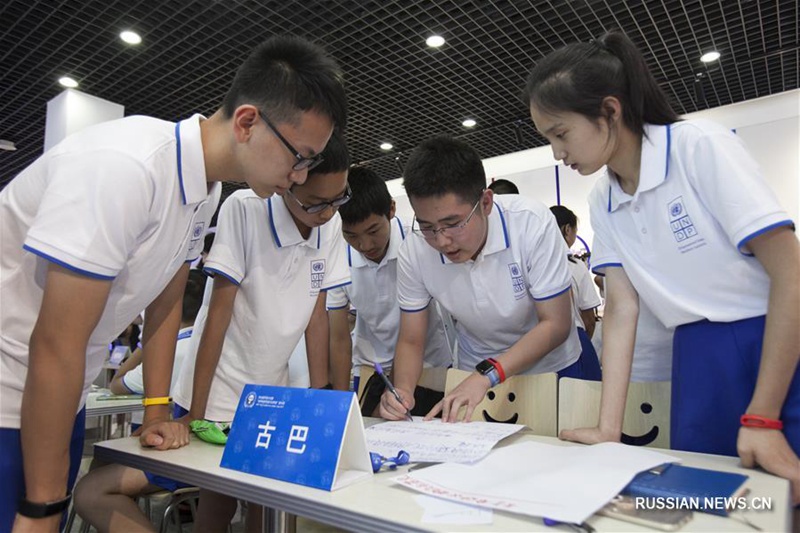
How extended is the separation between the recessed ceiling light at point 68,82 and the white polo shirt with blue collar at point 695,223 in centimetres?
527

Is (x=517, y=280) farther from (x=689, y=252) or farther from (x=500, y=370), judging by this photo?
(x=689, y=252)

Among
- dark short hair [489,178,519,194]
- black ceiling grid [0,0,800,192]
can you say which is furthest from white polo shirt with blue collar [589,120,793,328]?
black ceiling grid [0,0,800,192]

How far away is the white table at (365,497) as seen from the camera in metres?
0.68

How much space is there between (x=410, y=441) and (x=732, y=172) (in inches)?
31.2

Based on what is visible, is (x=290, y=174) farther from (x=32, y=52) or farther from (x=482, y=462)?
(x=32, y=52)

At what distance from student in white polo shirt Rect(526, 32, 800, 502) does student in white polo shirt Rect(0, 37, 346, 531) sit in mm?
534

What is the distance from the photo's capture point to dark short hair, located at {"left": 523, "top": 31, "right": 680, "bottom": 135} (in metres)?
1.16

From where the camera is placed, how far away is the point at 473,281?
178 cm

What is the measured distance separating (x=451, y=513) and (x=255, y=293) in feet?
3.37

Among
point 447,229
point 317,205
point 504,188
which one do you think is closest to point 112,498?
point 317,205

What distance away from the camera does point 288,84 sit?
115 centimetres

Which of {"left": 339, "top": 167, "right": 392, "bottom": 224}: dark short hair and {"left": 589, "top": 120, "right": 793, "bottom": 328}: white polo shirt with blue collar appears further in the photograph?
{"left": 339, "top": 167, "right": 392, "bottom": 224}: dark short hair

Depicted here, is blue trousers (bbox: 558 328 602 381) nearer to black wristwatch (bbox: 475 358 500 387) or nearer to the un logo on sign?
black wristwatch (bbox: 475 358 500 387)

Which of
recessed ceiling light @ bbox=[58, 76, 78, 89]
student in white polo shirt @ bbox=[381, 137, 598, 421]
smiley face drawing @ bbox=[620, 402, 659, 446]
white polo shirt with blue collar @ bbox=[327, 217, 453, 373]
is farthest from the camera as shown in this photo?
recessed ceiling light @ bbox=[58, 76, 78, 89]
